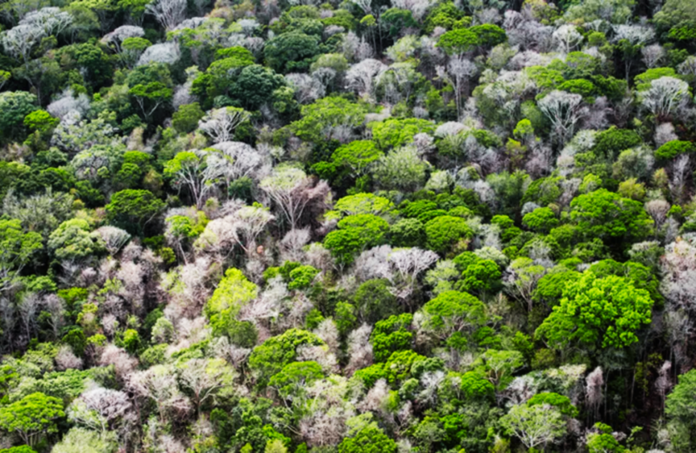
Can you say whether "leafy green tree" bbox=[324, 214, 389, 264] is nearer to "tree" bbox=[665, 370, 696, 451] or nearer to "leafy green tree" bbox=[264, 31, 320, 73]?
"tree" bbox=[665, 370, 696, 451]

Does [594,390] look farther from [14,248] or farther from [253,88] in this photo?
[253,88]

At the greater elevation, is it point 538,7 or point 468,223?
point 538,7

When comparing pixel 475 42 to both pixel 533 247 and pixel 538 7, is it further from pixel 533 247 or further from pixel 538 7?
pixel 533 247

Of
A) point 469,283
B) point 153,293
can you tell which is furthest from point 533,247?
point 153,293

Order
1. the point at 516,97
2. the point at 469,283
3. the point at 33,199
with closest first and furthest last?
the point at 469,283 < the point at 33,199 < the point at 516,97

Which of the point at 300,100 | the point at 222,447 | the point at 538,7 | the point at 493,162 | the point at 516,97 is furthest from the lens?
the point at 538,7

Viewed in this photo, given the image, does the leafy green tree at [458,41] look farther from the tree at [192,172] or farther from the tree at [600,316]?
the tree at [600,316]

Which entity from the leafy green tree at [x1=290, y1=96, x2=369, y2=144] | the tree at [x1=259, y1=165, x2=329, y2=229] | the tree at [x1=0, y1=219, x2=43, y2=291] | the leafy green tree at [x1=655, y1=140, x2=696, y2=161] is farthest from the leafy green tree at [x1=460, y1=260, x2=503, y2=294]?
the tree at [x1=0, y1=219, x2=43, y2=291]

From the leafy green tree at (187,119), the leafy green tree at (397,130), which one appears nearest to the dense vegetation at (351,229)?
the leafy green tree at (397,130)
